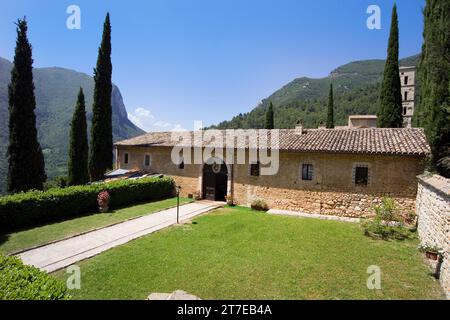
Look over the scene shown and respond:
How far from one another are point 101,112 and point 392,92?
27.6m

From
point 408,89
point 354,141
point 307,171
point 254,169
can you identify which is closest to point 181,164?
point 254,169

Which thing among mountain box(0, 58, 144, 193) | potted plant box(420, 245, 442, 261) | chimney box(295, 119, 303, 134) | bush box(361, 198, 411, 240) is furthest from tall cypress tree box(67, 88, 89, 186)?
mountain box(0, 58, 144, 193)

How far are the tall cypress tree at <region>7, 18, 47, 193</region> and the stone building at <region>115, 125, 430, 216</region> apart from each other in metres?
8.59

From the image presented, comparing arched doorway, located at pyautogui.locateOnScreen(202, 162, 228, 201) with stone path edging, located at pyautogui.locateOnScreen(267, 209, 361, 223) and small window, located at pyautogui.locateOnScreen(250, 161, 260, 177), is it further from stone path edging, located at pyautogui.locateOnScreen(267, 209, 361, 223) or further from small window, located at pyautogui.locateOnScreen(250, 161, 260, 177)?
stone path edging, located at pyautogui.locateOnScreen(267, 209, 361, 223)

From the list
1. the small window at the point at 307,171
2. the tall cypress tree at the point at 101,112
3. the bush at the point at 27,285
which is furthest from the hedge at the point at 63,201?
the small window at the point at 307,171

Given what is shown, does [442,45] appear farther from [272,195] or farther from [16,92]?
[16,92]

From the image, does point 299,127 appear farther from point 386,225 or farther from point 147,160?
point 147,160

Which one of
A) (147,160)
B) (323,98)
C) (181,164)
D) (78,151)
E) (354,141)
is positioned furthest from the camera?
(323,98)

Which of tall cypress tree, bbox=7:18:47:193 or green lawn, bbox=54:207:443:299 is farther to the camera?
tall cypress tree, bbox=7:18:47:193

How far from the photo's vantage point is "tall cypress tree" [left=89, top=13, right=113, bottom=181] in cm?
2506

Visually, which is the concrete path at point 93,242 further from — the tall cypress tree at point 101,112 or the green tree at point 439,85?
the tall cypress tree at point 101,112

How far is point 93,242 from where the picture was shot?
1040 centimetres

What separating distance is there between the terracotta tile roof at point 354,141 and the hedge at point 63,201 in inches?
197
